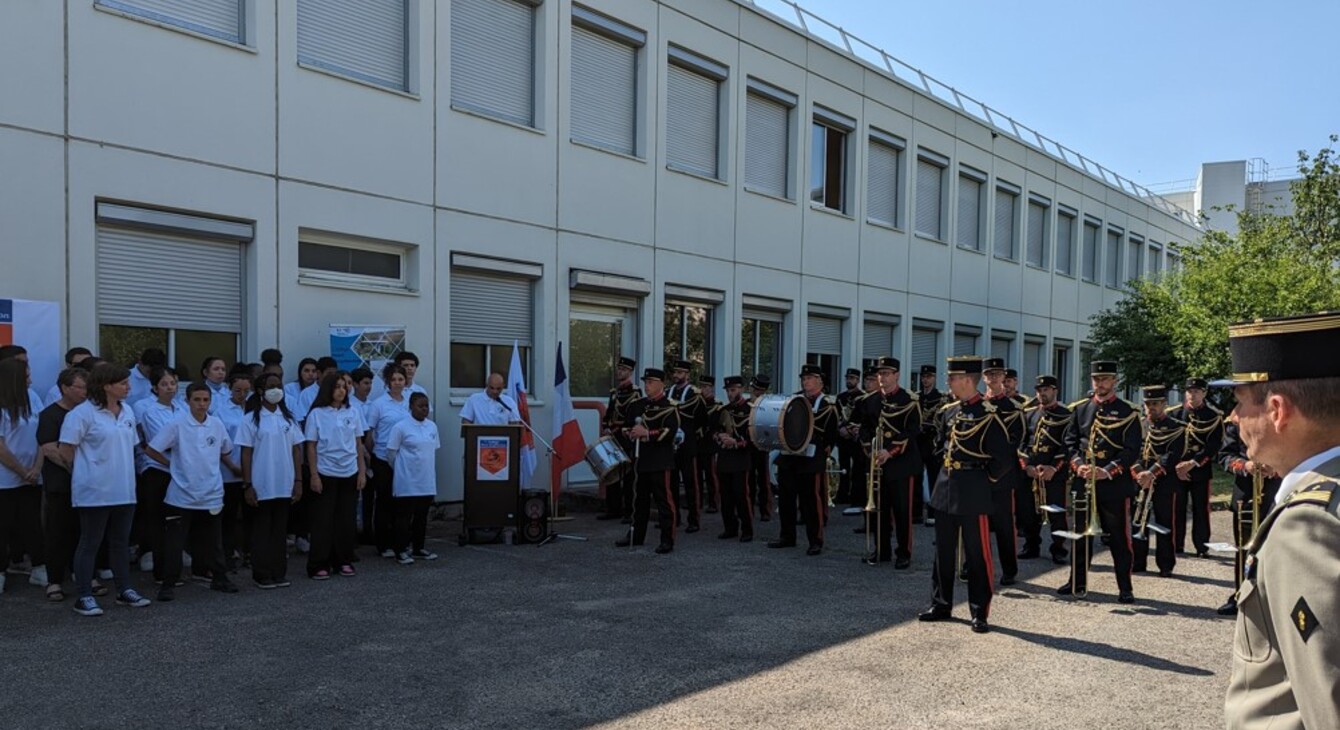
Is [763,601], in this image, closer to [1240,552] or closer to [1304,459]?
[1240,552]

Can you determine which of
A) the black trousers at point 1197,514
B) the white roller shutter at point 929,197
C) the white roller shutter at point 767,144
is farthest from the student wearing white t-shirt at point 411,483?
the white roller shutter at point 929,197

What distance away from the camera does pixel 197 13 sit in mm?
10969

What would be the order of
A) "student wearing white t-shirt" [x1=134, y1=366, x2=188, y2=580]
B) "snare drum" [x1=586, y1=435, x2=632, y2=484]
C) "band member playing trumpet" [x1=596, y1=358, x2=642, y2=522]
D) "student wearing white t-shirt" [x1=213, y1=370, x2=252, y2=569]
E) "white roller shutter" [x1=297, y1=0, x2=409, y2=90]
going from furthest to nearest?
"band member playing trumpet" [x1=596, y1=358, x2=642, y2=522], "snare drum" [x1=586, y1=435, x2=632, y2=484], "white roller shutter" [x1=297, y1=0, x2=409, y2=90], "student wearing white t-shirt" [x1=213, y1=370, x2=252, y2=569], "student wearing white t-shirt" [x1=134, y1=366, x2=188, y2=580]

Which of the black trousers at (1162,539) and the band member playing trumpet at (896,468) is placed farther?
the band member playing trumpet at (896,468)

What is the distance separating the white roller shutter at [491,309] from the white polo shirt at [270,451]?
526cm

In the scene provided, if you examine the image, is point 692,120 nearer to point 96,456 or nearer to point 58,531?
point 96,456

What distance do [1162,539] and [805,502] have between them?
3655 millimetres

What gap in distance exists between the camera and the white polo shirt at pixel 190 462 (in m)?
8.08

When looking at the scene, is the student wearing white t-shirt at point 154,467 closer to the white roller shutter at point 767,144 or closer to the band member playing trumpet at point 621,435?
the band member playing trumpet at point 621,435

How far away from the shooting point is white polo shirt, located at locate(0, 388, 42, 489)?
26.2 feet

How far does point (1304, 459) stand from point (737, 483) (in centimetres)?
1044

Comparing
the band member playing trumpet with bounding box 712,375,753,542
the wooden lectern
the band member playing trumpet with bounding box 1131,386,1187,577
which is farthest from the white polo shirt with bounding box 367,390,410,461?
the band member playing trumpet with bounding box 1131,386,1187,577

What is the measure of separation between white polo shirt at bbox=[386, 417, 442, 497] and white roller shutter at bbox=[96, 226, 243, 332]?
2.87 metres

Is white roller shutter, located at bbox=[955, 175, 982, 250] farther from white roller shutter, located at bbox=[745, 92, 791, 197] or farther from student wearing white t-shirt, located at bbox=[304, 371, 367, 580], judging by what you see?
student wearing white t-shirt, located at bbox=[304, 371, 367, 580]
